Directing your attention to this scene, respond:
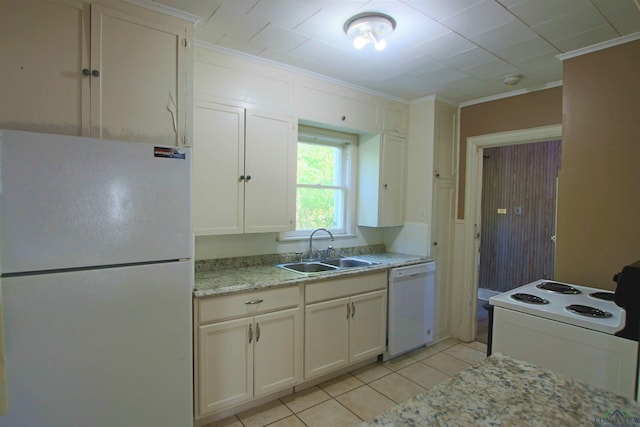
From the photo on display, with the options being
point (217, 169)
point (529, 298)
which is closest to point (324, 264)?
point (217, 169)

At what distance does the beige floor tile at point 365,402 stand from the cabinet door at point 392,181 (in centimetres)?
156

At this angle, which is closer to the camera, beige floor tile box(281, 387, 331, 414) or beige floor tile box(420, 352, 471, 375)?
beige floor tile box(281, 387, 331, 414)

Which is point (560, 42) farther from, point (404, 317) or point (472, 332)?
point (472, 332)

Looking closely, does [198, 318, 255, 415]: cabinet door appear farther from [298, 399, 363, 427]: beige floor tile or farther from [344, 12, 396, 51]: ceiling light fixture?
[344, 12, 396, 51]: ceiling light fixture

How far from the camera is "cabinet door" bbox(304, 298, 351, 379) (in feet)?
8.21

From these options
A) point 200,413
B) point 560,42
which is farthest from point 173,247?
point 560,42

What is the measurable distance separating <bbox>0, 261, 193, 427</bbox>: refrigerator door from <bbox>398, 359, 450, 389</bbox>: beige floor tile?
5.95 ft

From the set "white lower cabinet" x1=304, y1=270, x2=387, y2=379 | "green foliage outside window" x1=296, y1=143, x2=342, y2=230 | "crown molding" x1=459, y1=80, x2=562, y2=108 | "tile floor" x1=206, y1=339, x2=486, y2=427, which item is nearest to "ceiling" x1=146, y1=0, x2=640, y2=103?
"crown molding" x1=459, y1=80, x2=562, y2=108

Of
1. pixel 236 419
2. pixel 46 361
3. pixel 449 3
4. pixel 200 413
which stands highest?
pixel 449 3

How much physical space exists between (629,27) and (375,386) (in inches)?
117

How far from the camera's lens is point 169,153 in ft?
5.57

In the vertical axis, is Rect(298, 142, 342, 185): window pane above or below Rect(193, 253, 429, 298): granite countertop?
above

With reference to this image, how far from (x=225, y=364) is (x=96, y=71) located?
1.84m

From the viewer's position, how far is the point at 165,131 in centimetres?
191
